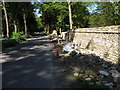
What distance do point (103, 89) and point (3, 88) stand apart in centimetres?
366

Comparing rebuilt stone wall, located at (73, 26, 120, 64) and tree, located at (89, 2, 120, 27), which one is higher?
tree, located at (89, 2, 120, 27)

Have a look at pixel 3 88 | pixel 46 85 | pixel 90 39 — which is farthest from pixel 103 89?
pixel 90 39

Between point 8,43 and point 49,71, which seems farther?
point 8,43

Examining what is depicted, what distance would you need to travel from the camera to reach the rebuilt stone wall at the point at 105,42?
8641 millimetres

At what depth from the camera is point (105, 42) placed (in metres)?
10.0

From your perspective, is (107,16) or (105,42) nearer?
(105,42)

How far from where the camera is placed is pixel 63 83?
4.91 m

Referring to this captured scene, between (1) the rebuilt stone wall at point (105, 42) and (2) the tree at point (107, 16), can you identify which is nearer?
(1) the rebuilt stone wall at point (105, 42)

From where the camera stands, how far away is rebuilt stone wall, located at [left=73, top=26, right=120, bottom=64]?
864 cm

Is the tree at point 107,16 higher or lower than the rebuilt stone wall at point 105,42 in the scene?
higher

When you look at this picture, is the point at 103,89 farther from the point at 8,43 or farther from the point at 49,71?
the point at 8,43

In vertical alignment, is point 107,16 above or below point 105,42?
above

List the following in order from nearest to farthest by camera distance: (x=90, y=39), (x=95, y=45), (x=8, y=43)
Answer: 1. (x=95, y=45)
2. (x=90, y=39)
3. (x=8, y=43)

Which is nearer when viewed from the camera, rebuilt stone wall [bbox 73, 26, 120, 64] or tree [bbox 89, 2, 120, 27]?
rebuilt stone wall [bbox 73, 26, 120, 64]
